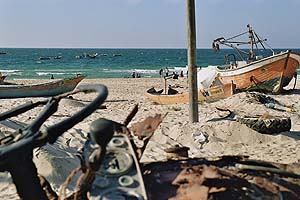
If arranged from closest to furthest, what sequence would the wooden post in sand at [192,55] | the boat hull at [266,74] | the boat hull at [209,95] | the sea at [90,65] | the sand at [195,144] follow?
the sand at [195,144] → the wooden post in sand at [192,55] → the boat hull at [209,95] → the boat hull at [266,74] → the sea at [90,65]

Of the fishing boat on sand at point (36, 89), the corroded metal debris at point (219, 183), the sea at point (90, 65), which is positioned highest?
the corroded metal debris at point (219, 183)

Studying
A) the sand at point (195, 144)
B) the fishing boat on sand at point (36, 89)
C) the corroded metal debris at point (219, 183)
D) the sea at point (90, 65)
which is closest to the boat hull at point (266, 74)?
the sand at point (195, 144)

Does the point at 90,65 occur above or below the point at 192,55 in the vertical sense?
below

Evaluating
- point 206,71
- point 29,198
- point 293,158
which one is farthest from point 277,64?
point 29,198

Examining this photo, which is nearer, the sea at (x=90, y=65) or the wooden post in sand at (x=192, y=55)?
the wooden post in sand at (x=192, y=55)

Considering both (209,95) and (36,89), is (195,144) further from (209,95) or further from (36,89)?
(36,89)

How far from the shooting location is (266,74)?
18.5 m

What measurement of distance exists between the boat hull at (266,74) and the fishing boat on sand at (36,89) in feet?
28.5

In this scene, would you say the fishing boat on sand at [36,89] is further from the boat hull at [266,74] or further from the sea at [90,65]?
the sea at [90,65]

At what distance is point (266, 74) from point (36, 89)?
1039 cm

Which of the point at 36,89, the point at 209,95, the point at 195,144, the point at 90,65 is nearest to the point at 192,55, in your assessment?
the point at 195,144

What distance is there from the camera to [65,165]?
6.39 metres

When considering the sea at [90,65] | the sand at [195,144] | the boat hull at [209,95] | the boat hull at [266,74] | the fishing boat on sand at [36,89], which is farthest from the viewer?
the sea at [90,65]

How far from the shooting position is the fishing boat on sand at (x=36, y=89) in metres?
20.3
